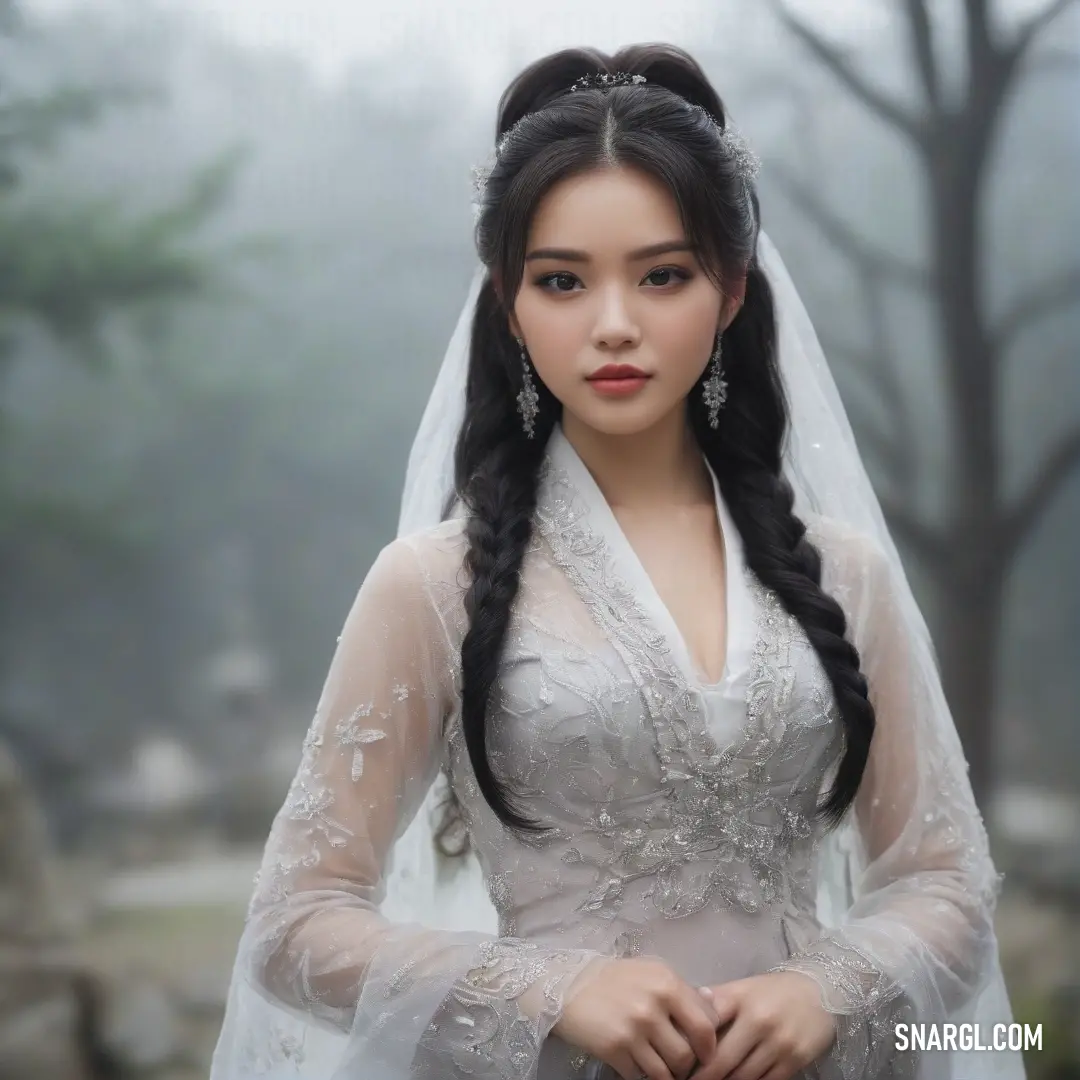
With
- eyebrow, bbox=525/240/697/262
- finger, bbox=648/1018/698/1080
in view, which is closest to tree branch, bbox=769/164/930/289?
eyebrow, bbox=525/240/697/262

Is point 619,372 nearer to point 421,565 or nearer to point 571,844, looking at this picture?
point 421,565

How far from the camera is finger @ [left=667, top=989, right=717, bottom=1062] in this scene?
4.37 ft

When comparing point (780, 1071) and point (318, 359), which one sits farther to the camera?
point (318, 359)

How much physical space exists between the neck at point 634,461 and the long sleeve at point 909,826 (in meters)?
0.22

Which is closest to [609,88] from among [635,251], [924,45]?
[635,251]

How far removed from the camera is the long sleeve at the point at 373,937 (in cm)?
139

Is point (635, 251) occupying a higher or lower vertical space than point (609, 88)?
lower

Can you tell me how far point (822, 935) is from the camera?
1.58 m

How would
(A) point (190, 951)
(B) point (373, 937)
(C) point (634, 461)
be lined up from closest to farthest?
(B) point (373, 937) < (C) point (634, 461) < (A) point (190, 951)

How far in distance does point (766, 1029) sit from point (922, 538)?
2220mm

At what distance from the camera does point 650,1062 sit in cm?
132

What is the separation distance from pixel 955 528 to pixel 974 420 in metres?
0.29

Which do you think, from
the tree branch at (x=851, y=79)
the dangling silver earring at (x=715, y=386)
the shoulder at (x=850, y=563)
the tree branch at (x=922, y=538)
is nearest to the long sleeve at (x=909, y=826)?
the shoulder at (x=850, y=563)

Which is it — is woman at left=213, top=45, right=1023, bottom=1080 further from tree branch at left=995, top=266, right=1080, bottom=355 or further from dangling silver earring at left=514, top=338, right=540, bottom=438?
tree branch at left=995, top=266, right=1080, bottom=355
